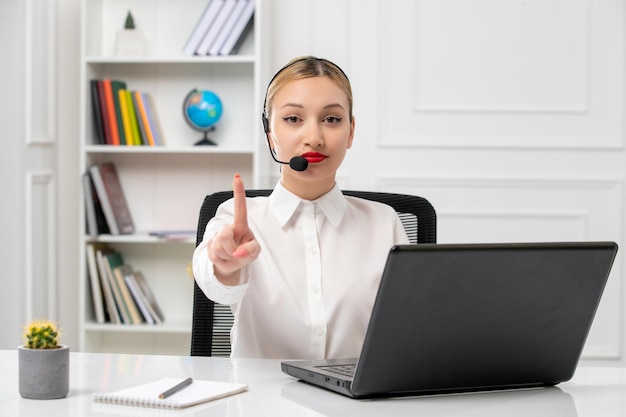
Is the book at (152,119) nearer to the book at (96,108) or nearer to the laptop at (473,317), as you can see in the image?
the book at (96,108)

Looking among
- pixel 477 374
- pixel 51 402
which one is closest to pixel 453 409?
pixel 477 374

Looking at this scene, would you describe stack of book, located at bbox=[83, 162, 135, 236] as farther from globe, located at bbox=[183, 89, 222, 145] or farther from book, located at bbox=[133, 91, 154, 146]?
globe, located at bbox=[183, 89, 222, 145]

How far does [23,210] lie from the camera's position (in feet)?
10.5

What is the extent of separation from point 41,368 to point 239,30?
94.5 inches

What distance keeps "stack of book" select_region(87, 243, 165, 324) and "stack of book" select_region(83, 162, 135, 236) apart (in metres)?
→ 0.10

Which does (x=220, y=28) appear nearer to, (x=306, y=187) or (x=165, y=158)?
(x=165, y=158)

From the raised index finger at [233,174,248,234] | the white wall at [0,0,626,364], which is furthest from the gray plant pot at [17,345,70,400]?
the white wall at [0,0,626,364]

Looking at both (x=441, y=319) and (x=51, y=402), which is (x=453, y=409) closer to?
(x=441, y=319)

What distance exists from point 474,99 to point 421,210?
5.76 feet

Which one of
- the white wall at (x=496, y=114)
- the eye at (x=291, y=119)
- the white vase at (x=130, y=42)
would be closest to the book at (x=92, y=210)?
the white vase at (x=130, y=42)

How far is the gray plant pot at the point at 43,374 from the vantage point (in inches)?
44.1

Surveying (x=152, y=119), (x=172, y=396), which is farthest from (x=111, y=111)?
(x=172, y=396)

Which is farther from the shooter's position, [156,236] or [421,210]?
[156,236]

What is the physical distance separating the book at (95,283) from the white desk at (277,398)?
2082mm
